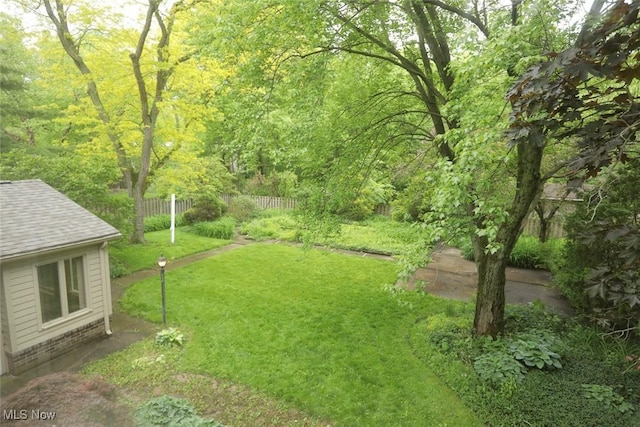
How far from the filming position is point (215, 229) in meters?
12.9

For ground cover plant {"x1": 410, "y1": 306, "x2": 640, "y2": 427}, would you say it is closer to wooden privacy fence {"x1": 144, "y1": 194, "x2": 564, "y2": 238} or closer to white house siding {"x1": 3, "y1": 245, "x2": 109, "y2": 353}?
white house siding {"x1": 3, "y1": 245, "x2": 109, "y2": 353}

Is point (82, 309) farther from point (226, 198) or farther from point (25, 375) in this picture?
point (226, 198)

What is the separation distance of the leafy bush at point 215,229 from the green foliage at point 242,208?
1.64 meters

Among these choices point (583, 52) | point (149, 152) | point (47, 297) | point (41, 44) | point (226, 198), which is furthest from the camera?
point (226, 198)

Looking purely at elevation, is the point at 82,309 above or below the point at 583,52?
below

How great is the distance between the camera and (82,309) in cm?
A: 543

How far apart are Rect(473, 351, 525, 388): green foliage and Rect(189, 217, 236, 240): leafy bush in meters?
9.89

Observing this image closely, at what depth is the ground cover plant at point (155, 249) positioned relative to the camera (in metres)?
8.88

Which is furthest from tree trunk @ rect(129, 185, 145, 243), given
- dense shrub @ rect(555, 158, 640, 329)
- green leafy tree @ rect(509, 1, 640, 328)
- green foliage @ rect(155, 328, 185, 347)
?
dense shrub @ rect(555, 158, 640, 329)

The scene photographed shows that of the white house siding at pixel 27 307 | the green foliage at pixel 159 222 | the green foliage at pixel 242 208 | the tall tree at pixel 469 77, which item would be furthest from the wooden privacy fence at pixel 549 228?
the green foliage at pixel 159 222

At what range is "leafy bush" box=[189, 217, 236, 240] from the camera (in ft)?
41.9

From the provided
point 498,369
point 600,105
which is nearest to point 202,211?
point 498,369

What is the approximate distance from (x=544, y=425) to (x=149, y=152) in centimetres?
1170

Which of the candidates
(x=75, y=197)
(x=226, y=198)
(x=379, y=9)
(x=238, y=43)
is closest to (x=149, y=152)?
(x=75, y=197)
